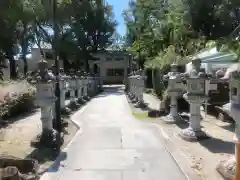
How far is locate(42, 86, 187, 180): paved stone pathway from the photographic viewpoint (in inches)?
263

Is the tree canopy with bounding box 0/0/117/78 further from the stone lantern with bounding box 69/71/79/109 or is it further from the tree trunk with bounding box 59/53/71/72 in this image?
the stone lantern with bounding box 69/71/79/109

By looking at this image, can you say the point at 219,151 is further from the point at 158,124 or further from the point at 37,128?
the point at 37,128

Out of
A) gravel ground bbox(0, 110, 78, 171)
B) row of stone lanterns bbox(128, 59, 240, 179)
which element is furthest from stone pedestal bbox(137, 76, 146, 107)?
gravel ground bbox(0, 110, 78, 171)

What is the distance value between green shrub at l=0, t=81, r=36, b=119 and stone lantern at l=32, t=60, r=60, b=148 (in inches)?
165

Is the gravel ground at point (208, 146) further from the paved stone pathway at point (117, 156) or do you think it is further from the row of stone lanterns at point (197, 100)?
the paved stone pathway at point (117, 156)

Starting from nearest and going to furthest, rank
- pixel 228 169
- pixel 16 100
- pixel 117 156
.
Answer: pixel 228 169 < pixel 117 156 < pixel 16 100

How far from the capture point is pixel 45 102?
8.57 metres

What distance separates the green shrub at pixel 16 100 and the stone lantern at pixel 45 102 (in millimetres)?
4191

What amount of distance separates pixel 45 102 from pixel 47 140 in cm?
→ 92

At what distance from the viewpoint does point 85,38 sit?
43.9m

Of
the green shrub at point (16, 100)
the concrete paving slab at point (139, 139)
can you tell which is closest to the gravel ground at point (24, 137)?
the green shrub at point (16, 100)

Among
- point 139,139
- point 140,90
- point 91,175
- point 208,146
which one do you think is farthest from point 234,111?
point 140,90

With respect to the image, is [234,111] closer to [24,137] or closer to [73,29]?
[24,137]

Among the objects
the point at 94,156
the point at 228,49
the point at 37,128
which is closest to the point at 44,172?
the point at 94,156
